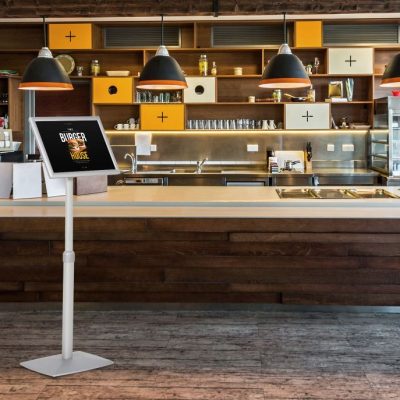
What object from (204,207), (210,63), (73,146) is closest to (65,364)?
(73,146)

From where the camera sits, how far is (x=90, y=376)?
146 inches

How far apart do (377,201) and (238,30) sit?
4280 mm

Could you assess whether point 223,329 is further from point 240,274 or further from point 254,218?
point 254,218

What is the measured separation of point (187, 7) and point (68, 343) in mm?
3245

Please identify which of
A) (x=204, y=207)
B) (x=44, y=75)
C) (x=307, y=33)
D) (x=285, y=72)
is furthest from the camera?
(x=307, y=33)

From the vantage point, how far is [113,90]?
8.92 meters

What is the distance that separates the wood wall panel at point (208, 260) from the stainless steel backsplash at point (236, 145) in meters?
4.29

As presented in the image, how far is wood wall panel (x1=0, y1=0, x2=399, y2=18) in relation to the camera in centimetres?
587

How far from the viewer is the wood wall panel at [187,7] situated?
5.87 meters

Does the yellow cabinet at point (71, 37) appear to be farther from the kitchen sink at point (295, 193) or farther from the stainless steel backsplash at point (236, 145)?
the kitchen sink at point (295, 193)

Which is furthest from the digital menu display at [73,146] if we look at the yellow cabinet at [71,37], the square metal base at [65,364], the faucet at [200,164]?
the yellow cabinet at [71,37]

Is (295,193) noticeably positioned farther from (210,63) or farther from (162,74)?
(210,63)

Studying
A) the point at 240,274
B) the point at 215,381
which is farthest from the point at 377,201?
the point at 215,381

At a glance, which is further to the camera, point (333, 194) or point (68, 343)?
point (333, 194)
